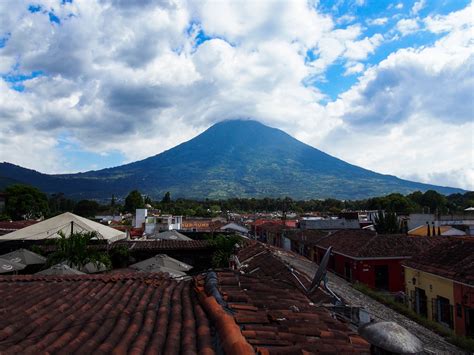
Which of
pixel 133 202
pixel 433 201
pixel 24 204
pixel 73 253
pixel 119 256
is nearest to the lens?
pixel 73 253

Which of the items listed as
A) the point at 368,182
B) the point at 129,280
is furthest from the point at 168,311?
the point at 368,182

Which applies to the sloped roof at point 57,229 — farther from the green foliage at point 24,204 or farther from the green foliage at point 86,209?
the green foliage at point 86,209

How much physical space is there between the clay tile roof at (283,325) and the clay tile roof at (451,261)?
8.26m

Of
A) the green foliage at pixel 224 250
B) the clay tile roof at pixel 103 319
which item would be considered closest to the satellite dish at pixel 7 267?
the green foliage at pixel 224 250

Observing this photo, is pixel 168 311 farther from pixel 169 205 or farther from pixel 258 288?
pixel 169 205

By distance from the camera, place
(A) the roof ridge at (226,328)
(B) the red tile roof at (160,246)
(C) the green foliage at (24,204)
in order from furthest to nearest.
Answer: (C) the green foliage at (24,204), (B) the red tile roof at (160,246), (A) the roof ridge at (226,328)

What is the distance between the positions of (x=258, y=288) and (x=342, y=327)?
4.44 feet

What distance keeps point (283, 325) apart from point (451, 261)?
10984 millimetres

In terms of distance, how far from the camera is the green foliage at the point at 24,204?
55.2m

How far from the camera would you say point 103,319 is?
3.68m

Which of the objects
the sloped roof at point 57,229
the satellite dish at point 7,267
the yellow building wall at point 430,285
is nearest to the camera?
the satellite dish at point 7,267

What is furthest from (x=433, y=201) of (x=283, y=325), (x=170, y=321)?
(x=170, y=321)

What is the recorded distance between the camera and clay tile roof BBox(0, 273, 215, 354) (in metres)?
2.88

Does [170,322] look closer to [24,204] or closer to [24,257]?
[24,257]
